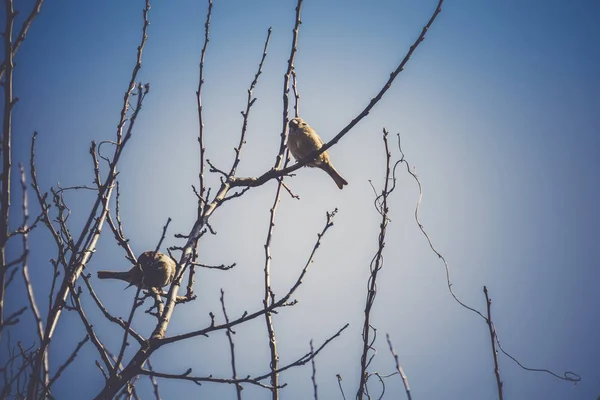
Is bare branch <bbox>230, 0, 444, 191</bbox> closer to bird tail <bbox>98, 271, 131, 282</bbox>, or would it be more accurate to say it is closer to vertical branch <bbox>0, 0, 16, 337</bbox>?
vertical branch <bbox>0, 0, 16, 337</bbox>

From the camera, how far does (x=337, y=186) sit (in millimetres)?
6148

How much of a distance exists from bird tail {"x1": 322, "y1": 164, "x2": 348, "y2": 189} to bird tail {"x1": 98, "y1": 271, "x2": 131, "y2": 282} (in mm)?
2988

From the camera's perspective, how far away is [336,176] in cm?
609

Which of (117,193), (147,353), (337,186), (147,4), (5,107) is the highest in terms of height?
(337,186)

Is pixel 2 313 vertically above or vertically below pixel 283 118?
below

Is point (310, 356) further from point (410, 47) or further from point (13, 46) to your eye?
point (13, 46)

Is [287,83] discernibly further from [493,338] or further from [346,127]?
[493,338]

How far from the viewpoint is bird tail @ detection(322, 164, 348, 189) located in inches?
234

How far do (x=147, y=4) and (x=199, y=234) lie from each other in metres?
1.46

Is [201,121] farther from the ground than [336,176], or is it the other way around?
[336,176]

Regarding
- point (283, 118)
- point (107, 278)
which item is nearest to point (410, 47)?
point (283, 118)

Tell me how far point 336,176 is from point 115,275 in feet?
10.7

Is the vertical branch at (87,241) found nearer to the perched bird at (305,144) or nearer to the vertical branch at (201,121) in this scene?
the vertical branch at (201,121)

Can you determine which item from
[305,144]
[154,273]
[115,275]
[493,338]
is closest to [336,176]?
[305,144]
